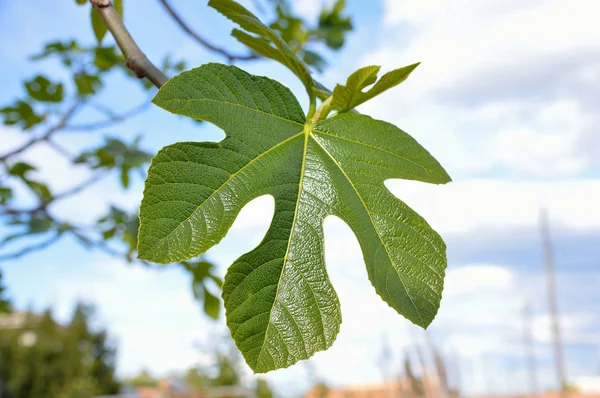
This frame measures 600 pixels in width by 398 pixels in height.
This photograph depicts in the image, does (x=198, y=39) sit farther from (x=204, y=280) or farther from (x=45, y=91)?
(x=45, y=91)

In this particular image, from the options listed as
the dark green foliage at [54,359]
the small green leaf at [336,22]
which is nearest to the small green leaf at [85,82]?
the small green leaf at [336,22]

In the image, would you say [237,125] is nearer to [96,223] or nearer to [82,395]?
[96,223]

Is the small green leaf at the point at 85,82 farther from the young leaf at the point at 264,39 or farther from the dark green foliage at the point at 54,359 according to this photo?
the dark green foliage at the point at 54,359

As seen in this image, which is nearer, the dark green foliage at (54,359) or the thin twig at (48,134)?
the thin twig at (48,134)

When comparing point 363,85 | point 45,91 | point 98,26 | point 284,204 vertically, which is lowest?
point 284,204

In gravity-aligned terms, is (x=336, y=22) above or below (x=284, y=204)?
above

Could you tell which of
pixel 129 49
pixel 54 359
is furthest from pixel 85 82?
pixel 54 359

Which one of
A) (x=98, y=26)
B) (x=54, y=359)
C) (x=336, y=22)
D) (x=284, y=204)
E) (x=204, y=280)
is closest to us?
(x=284, y=204)

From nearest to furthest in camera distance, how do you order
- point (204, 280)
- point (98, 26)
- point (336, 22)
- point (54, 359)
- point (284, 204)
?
point (284, 204)
point (98, 26)
point (204, 280)
point (336, 22)
point (54, 359)
